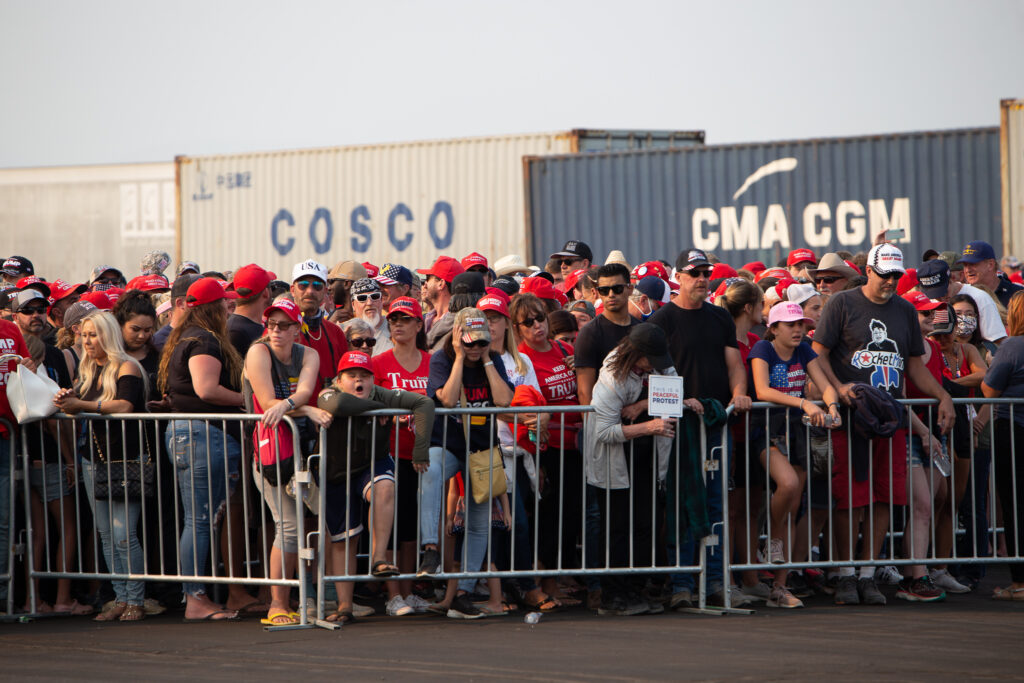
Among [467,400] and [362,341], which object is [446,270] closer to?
[362,341]

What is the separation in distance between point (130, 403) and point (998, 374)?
513 centimetres

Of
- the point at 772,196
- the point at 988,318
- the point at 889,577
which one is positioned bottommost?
the point at 889,577

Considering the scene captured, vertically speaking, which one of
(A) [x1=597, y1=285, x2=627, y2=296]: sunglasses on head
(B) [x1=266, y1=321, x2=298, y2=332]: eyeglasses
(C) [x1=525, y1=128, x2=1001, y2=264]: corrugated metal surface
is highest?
(C) [x1=525, y1=128, x2=1001, y2=264]: corrugated metal surface

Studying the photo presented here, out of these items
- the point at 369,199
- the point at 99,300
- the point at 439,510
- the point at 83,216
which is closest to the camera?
the point at 439,510

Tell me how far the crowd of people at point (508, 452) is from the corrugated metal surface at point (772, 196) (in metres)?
13.3

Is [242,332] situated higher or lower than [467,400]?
higher

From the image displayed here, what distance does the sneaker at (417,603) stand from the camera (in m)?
7.51

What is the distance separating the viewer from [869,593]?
7.62m

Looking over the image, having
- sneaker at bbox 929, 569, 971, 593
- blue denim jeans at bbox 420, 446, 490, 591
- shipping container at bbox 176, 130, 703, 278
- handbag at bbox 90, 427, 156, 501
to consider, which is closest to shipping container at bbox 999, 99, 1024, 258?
shipping container at bbox 176, 130, 703, 278

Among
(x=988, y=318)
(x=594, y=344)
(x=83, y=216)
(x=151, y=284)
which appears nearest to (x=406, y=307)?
(x=594, y=344)

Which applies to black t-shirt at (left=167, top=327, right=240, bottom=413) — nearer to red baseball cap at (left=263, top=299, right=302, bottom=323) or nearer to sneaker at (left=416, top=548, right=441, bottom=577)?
red baseball cap at (left=263, top=299, right=302, bottom=323)

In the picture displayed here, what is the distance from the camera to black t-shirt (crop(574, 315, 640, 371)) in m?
7.59

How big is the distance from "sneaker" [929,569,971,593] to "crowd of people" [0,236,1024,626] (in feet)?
0.05

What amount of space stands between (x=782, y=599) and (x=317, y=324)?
128 inches
